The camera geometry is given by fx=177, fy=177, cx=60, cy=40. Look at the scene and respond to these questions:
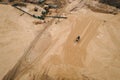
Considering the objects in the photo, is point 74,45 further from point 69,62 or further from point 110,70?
point 110,70

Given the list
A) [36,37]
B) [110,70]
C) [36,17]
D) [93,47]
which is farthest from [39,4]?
[110,70]

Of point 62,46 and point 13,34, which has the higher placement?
point 13,34

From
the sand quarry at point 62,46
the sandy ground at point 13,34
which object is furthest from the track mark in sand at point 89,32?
the sandy ground at point 13,34

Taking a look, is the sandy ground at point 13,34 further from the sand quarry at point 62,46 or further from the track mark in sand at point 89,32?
the track mark in sand at point 89,32

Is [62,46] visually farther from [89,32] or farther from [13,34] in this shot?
[13,34]

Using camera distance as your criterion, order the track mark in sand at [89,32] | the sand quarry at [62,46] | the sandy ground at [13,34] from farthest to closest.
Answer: the track mark in sand at [89,32]
the sandy ground at [13,34]
the sand quarry at [62,46]

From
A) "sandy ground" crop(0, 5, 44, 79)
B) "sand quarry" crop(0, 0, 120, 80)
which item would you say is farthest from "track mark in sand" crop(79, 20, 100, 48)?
"sandy ground" crop(0, 5, 44, 79)

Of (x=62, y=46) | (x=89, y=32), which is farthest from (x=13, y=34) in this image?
(x=89, y=32)

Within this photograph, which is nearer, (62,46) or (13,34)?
(62,46)
